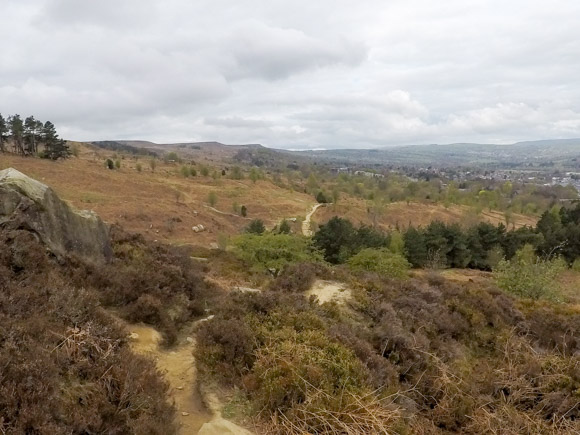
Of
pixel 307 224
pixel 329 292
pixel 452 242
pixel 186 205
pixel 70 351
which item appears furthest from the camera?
pixel 307 224

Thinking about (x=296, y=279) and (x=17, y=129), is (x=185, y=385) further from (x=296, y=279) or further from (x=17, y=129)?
(x=17, y=129)

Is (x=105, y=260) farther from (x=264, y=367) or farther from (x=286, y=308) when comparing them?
(x=264, y=367)

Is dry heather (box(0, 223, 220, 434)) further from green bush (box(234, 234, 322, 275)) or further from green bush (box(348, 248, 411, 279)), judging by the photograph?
green bush (box(348, 248, 411, 279))

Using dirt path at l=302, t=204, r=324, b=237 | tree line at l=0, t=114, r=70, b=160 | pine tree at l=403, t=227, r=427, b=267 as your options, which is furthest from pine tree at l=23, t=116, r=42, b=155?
pine tree at l=403, t=227, r=427, b=267

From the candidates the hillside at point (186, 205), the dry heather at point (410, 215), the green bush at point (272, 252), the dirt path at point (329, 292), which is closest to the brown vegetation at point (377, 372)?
the dirt path at point (329, 292)

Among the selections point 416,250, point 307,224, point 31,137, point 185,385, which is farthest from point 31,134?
point 185,385

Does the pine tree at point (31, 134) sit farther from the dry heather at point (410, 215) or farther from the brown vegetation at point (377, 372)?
the brown vegetation at point (377, 372)

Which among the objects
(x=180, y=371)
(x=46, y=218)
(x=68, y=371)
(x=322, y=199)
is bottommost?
(x=322, y=199)
